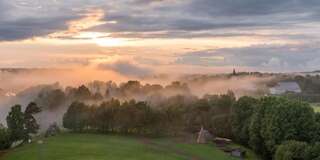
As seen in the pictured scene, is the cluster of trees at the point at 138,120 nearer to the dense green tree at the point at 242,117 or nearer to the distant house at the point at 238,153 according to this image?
the dense green tree at the point at 242,117

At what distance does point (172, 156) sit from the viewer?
95438 millimetres

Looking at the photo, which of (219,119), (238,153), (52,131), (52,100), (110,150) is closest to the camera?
(110,150)

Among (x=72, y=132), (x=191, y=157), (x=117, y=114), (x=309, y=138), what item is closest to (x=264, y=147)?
(x=309, y=138)

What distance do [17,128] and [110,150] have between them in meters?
29.3

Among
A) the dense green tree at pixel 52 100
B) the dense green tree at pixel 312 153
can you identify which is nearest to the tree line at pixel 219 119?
the dense green tree at pixel 312 153

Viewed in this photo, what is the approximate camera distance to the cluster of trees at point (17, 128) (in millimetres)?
109688

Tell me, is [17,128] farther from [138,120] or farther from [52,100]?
[52,100]

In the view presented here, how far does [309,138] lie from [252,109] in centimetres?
2613

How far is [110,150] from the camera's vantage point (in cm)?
9800

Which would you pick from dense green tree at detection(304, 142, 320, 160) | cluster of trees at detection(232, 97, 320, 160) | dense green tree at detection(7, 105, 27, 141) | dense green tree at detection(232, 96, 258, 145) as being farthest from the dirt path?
dense green tree at detection(7, 105, 27, 141)

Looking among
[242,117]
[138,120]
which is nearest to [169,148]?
[138,120]

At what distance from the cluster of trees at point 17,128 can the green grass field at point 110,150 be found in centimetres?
688

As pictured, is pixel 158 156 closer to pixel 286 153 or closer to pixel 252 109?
pixel 286 153

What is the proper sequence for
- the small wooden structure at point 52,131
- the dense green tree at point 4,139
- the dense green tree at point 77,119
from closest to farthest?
the dense green tree at point 4,139
the small wooden structure at point 52,131
the dense green tree at point 77,119
